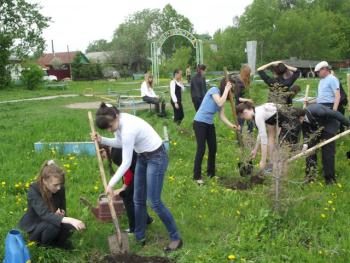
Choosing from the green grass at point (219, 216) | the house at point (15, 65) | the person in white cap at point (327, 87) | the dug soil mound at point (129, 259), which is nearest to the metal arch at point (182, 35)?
the house at point (15, 65)

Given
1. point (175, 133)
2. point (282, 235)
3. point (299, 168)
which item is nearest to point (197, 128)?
point (299, 168)

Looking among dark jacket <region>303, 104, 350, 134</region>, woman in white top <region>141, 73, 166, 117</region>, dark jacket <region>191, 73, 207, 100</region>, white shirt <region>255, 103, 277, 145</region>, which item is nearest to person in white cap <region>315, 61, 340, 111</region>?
dark jacket <region>303, 104, 350, 134</region>

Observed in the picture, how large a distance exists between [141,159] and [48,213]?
0.91m

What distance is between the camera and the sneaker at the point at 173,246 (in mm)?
4180

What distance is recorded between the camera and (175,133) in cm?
938

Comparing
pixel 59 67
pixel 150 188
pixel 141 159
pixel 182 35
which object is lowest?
pixel 59 67

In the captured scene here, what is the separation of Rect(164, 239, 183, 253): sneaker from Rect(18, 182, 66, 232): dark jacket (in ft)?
3.23

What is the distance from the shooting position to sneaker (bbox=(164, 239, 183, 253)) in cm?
418

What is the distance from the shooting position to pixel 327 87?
6707mm

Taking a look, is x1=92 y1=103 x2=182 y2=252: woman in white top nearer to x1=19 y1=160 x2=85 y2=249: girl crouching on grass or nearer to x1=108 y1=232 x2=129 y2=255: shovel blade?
x1=108 y1=232 x2=129 y2=255: shovel blade

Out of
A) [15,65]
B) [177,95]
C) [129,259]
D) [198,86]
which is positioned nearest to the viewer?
[129,259]

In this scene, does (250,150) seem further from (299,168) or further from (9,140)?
(9,140)

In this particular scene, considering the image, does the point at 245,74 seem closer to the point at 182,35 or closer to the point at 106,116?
the point at 106,116

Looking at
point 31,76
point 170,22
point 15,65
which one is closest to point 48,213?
point 31,76
